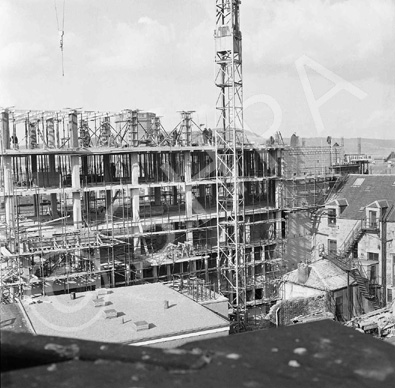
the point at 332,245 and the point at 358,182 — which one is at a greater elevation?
the point at 358,182

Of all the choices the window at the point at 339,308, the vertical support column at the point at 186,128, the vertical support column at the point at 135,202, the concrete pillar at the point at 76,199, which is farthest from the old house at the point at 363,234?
the concrete pillar at the point at 76,199

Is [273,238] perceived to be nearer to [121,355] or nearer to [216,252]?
[216,252]

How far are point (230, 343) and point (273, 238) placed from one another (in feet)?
120

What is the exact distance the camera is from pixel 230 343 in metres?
2.85

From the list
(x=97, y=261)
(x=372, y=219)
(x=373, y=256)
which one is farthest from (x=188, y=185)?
(x=373, y=256)

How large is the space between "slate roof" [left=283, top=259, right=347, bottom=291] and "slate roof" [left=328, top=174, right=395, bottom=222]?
580cm

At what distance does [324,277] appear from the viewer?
2984cm

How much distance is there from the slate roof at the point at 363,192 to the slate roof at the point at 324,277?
5.80 metres

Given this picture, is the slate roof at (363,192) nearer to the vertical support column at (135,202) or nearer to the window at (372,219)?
the window at (372,219)

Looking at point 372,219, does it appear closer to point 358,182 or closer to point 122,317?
point 358,182

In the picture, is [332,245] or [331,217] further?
[331,217]

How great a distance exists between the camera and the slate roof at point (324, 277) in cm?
2919

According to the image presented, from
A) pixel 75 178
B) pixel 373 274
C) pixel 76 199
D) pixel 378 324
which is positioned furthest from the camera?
pixel 373 274

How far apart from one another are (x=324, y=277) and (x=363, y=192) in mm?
10169
